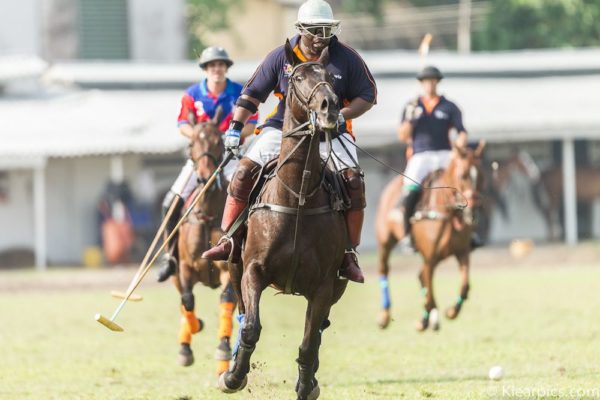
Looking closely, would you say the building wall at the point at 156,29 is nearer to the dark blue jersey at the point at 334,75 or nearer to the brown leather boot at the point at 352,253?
the dark blue jersey at the point at 334,75

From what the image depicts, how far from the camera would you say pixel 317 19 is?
10.2m

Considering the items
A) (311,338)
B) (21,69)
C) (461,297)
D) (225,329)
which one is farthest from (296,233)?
(21,69)

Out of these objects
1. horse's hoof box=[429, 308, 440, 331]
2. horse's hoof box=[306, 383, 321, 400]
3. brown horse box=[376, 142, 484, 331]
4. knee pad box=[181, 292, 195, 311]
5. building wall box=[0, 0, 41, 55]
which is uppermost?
building wall box=[0, 0, 41, 55]

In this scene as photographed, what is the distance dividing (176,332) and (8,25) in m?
25.1

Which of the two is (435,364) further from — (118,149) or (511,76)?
(511,76)

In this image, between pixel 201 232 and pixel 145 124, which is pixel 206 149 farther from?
pixel 145 124

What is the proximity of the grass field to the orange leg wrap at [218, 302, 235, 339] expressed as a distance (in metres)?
0.50

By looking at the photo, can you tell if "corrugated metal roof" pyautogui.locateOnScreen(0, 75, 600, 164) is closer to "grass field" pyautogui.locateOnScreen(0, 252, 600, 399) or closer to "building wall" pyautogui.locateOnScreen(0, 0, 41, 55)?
"building wall" pyautogui.locateOnScreen(0, 0, 41, 55)

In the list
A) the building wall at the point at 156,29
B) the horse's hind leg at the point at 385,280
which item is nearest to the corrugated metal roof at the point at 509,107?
the building wall at the point at 156,29

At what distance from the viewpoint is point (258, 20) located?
2122 inches

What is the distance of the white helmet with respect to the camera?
10195mm

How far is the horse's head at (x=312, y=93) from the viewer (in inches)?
367

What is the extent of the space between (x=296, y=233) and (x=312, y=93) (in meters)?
1.09

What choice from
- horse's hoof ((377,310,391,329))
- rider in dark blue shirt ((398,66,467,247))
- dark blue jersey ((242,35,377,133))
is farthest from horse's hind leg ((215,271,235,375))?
horse's hoof ((377,310,391,329))
